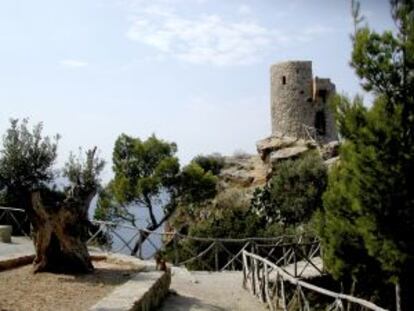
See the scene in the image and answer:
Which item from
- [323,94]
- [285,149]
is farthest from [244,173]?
[323,94]

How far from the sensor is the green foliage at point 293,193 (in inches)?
1113

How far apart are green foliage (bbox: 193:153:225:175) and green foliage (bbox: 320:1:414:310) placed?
88.5 feet

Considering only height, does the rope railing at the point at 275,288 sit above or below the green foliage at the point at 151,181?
below

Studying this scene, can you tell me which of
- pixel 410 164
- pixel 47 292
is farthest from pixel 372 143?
pixel 47 292

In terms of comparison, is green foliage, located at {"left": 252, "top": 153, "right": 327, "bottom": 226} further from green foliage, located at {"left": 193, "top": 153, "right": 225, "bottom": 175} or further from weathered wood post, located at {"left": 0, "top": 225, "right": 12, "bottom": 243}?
weathered wood post, located at {"left": 0, "top": 225, "right": 12, "bottom": 243}

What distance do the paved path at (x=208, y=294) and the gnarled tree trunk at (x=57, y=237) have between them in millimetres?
1999

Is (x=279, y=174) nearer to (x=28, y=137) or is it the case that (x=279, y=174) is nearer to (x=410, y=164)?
(x=28, y=137)

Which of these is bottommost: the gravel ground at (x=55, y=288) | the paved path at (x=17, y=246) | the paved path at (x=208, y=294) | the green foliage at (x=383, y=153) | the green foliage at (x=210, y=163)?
the paved path at (x=208, y=294)

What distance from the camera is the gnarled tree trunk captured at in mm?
12195

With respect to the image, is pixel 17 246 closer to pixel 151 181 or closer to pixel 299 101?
pixel 151 181

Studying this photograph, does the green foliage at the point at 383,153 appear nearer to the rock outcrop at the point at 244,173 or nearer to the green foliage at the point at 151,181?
the green foliage at the point at 151,181

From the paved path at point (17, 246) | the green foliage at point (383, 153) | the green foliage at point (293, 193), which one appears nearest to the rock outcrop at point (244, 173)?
the green foliage at point (293, 193)

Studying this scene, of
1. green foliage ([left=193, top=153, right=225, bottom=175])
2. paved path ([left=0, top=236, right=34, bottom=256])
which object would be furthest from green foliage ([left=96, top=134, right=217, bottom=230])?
paved path ([left=0, top=236, right=34, bottom=256])

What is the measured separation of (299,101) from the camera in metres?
38.7
